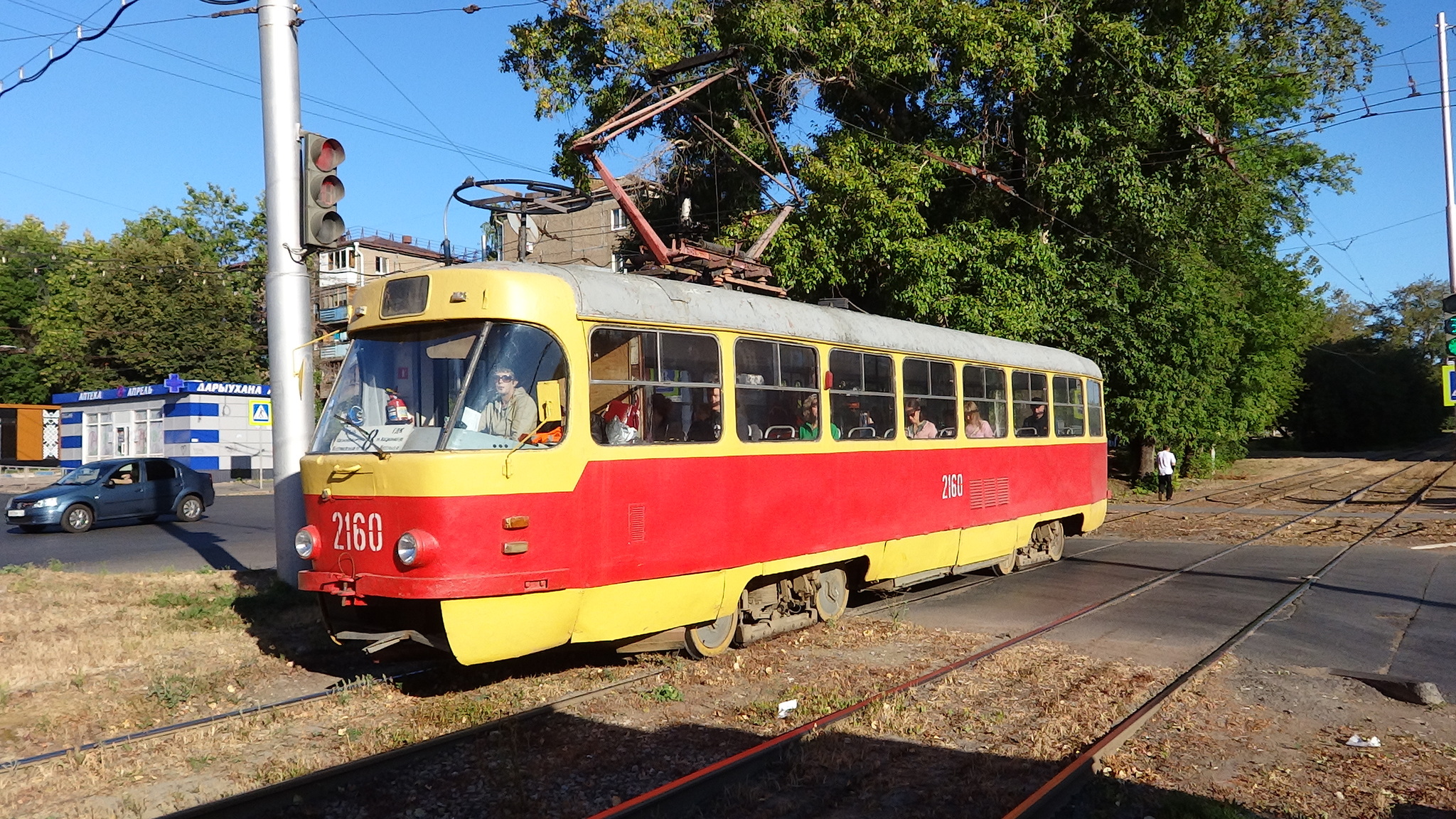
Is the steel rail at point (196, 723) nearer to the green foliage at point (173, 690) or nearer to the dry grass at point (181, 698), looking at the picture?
the dry grass at point (181, 698)

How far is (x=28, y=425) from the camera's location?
44.3m

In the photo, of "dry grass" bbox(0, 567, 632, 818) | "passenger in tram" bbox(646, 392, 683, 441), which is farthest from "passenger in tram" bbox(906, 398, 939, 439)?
"dry grass" bbox(0, 567, 632, 818)

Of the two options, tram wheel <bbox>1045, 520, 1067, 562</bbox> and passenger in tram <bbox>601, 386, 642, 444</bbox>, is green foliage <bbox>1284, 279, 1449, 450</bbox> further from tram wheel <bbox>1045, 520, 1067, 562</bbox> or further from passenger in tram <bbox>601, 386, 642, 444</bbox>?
passenger in tram <bbox>601, 386, 642, 444</bbox>

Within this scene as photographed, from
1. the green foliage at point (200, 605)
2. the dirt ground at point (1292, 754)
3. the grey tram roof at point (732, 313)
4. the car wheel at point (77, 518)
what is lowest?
the dirt ground at point (1292, 754)

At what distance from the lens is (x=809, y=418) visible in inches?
343

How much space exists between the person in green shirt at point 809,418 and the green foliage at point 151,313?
1694 inches

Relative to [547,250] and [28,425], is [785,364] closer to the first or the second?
[547,250]

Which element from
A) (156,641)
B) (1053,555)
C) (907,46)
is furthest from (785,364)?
(907,46)

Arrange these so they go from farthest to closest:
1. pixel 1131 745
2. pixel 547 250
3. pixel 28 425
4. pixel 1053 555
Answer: pixel 547 250, pixel 28 425, pixel 1053 555, pixel 1131 745

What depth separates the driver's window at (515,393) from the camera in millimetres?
6383

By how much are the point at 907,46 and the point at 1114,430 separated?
11975mm

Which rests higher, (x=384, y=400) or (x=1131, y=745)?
(x=384, y=400)

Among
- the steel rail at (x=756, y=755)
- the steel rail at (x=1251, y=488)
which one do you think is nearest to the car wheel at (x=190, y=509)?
the steel rail at (x=756, y=755)

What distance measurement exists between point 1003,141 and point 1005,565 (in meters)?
11.6
